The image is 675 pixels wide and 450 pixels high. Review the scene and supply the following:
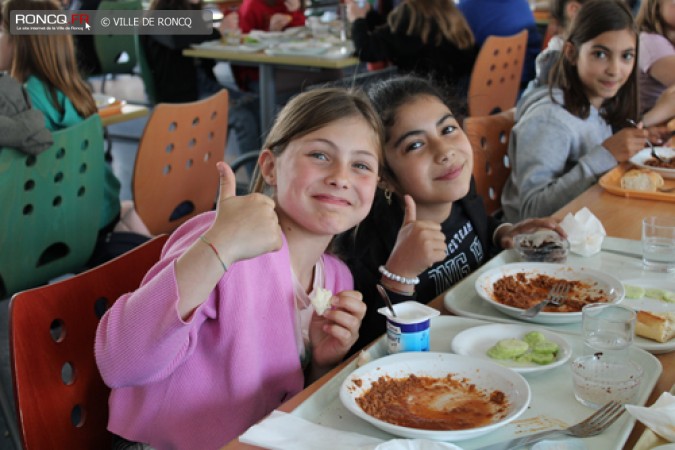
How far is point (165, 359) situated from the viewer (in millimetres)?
1237

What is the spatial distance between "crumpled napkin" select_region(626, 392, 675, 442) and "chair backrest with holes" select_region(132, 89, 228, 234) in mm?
1942

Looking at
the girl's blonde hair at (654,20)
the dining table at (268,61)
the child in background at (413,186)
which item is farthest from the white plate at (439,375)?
the dining table at (268,61)

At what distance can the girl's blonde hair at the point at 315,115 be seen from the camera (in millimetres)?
1505

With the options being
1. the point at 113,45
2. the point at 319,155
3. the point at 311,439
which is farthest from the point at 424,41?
the point at 311,439

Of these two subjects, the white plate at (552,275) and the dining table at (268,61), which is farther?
the dining table at (268,61)

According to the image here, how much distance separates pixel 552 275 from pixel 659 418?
625 millimetres

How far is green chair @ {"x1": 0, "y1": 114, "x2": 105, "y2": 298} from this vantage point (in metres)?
2.28

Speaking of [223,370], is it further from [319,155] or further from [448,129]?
[448,129]

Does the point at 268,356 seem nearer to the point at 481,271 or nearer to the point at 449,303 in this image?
the point at 449,303

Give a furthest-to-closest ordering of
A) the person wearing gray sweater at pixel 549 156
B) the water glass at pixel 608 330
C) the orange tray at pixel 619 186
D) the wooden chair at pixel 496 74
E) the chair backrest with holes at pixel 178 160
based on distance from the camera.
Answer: the wooden chair at pixel 496 74, the chair backrest with holes at pixel 178 160, the person wearing gray sweater at pixel 549 156, the orange tray at pixel 619 186, the water glass at pixel 608 330

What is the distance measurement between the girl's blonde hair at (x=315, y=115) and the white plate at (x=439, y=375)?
0.50 m

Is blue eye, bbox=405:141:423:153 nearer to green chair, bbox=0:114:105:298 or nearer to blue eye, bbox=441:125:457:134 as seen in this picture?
blue eye, bbox=441:125:457:134

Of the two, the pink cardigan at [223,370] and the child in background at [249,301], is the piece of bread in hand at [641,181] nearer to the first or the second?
the child in background at [249,301]

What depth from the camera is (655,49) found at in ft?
10.9
